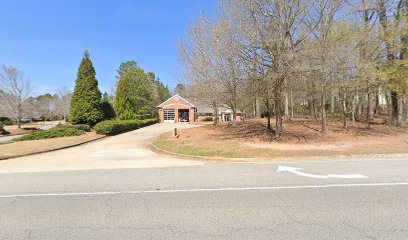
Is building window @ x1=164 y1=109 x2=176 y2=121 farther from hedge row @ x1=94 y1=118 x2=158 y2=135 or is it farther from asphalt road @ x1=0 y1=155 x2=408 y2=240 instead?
asphalt road @ x1=0 y1=155 x2=408 y2=240

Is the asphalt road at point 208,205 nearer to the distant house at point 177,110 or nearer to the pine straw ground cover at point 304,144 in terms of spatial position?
the pine straw ground cover at point 304,144

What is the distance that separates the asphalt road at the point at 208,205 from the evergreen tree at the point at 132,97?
28.3 m

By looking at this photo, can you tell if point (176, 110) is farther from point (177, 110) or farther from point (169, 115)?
point (169, 115)

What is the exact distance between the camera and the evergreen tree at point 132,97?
3381 centimetres

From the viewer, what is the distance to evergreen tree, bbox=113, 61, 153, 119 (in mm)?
33812

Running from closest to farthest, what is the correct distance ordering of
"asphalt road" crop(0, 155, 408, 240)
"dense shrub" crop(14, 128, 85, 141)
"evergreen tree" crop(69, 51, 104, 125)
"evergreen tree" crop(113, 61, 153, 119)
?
"asphalt road" crop(0, 155, 408, 240)
"dense shrub" crop(14, 128, 85, 141)
"evergreen tree" crop(69, 51, 104, 125)
"evergreen tree" crop(113, 61, 153, 119)

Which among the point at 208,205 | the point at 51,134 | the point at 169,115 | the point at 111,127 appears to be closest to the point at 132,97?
the point at 169,115

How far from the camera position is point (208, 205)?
13.4 ft

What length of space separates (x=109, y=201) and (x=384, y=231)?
4.84 m

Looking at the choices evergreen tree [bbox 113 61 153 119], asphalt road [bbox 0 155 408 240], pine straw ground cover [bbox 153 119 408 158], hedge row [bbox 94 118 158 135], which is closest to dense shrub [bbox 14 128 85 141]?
hedge row [bbox 94 118 158 135]

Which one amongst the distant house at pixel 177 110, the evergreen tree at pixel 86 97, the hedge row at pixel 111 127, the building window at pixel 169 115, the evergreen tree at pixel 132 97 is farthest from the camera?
the building window at pixel 169 115

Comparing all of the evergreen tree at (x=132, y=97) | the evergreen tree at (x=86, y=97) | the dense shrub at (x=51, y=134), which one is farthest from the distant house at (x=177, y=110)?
the dense shrub at (x=51, y=134)

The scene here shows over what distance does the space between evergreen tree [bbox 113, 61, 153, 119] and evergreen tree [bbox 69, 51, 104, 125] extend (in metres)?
11.0

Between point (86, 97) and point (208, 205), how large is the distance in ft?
72.0
